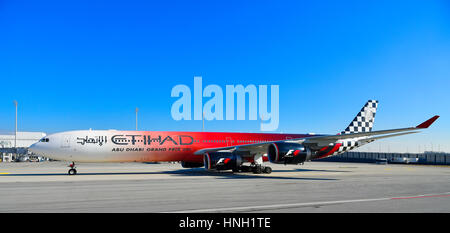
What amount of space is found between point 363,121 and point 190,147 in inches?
727

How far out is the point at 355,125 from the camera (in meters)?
34.7

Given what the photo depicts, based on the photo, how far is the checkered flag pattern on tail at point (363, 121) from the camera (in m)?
34.6

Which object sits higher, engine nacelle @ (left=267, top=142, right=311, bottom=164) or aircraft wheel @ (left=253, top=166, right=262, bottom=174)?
engine nacelle @ (left=267, top=142, right=311, bottom=164)

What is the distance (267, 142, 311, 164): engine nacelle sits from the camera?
24353 millimetres

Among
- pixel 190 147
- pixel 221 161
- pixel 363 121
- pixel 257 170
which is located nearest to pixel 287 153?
pixel 257 170

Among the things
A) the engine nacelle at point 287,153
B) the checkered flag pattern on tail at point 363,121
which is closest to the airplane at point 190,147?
the engine nacelle at point 287,153

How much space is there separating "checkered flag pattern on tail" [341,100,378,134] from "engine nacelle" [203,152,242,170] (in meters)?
14.6

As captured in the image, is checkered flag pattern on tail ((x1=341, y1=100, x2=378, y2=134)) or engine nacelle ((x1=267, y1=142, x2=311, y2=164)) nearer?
engine nacelle ((x1=267, y1=142, x2=311, y2=164))

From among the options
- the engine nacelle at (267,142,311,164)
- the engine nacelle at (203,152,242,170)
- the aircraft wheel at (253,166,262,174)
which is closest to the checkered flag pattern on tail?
the engine nacelle at (267,142,311,164)

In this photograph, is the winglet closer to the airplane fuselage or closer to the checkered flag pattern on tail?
the checkered flag pattern on tail
